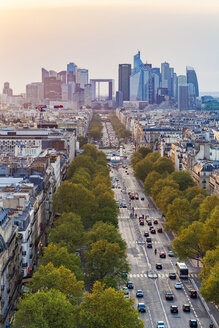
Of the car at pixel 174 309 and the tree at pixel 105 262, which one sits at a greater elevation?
the tree at pixel 105 262

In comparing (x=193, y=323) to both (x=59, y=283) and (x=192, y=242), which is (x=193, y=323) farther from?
(x=192, y=242)

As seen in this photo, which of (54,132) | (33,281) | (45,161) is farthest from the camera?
(54,132)

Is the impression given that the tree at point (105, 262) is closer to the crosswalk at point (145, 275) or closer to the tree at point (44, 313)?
the crosswalk at point (145, 275)

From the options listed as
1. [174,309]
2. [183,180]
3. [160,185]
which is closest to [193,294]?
[174,309]

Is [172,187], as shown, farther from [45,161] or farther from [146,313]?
[146,313]

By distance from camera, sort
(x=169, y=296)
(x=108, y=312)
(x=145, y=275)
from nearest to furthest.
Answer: (x=108, y=312) < (x=169, y=296) < (x=145, y=275)

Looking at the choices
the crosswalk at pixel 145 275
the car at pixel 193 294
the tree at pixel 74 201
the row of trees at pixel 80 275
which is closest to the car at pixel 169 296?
the car at pixel 193 294

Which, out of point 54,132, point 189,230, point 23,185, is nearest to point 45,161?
point 23,185
